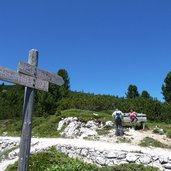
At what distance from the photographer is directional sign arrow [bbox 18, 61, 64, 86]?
18.8 feet

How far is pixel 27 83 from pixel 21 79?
0.16 meters

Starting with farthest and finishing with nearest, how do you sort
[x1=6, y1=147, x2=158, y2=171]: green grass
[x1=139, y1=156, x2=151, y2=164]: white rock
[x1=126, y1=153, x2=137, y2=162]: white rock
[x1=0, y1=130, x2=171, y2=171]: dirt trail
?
1. [x1=0, y1=130, x2=171, y2=171]: dirt trail
2. [x1=126, y1=153, x2=137, y2=162]: white rock
3. [x1=139, y1=156, x2=151, y2=164]: white rock
4. [x1=6, y1=147, x2=158, y2=171]: green grass

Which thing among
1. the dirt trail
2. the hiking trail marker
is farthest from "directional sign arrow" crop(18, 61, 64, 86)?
the dirt trail

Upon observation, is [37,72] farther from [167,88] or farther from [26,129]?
[167,88]

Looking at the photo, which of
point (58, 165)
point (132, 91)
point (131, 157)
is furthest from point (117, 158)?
point (132, 91)

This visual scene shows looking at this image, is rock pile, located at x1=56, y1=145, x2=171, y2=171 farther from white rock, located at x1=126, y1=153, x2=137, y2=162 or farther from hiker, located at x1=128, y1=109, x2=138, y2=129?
hiker, located at x1=128, y1=109, x2=138, y2=129

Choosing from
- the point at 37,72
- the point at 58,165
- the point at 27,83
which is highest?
the point at 37,72

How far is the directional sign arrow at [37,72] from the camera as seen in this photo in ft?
18.8

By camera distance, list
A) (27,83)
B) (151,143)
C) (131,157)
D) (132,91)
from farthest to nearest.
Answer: (132,91), (151,143), (131,157), (27,83)

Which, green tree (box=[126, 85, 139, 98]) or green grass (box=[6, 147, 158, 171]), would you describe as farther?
green tree (box=[126, 85, 139, 98])

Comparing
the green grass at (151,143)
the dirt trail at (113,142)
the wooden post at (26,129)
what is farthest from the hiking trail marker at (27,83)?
the green grass at (151,143)

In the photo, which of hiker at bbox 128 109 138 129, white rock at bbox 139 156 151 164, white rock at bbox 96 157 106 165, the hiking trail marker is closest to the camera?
the hiking trail marker

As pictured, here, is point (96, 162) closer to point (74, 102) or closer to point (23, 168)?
point (23, 168)

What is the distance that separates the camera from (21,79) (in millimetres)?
5648
